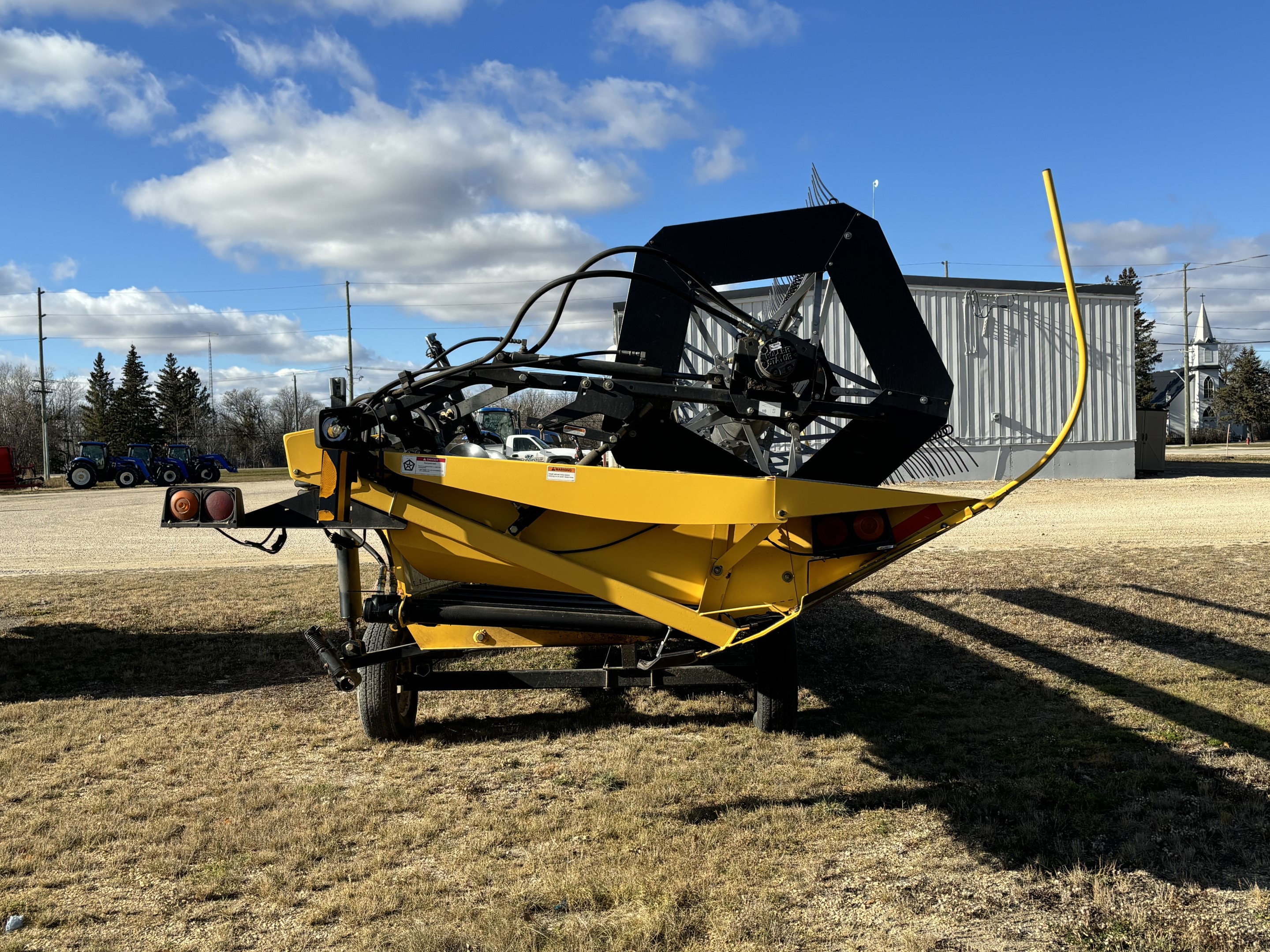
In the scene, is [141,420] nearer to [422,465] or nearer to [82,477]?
[82,477]

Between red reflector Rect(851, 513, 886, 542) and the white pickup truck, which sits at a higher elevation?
the white pickup truck

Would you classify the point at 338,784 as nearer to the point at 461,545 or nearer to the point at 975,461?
the point at 461,545

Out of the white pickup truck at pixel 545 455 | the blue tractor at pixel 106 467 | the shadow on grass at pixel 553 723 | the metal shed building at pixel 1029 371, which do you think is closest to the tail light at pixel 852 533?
the white pickup truck at pixel 545 455

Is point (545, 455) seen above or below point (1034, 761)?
above

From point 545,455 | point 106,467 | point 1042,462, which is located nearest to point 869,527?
point 1042,462

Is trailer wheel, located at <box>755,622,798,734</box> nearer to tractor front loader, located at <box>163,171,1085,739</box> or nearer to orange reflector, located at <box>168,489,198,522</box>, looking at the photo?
tractor front loader, located at <box>163,171,1085,739</box>

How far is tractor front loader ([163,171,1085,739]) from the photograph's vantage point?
3359 mm

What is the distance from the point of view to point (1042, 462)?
3.06m

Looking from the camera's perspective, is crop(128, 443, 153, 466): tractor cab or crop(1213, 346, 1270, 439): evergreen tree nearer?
crop(128, 443, 153, 466): tractor cab

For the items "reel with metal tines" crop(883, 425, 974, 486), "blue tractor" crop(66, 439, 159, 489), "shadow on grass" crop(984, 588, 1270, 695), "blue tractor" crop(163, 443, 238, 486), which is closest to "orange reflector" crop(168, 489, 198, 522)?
"reel with metal tines" crop(883, 425, 974, 486)

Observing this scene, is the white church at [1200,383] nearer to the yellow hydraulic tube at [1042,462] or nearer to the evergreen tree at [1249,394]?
the evergreen tree at [1249,394]

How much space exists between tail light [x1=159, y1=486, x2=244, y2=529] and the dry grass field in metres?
1.20

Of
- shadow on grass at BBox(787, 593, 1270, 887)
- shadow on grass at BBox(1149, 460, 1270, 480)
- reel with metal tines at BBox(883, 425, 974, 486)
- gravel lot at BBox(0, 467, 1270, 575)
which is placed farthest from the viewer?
shadow on grass at BBox(1149, 460, 1270, 480)

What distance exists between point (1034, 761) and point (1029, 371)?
1999 centimetres
